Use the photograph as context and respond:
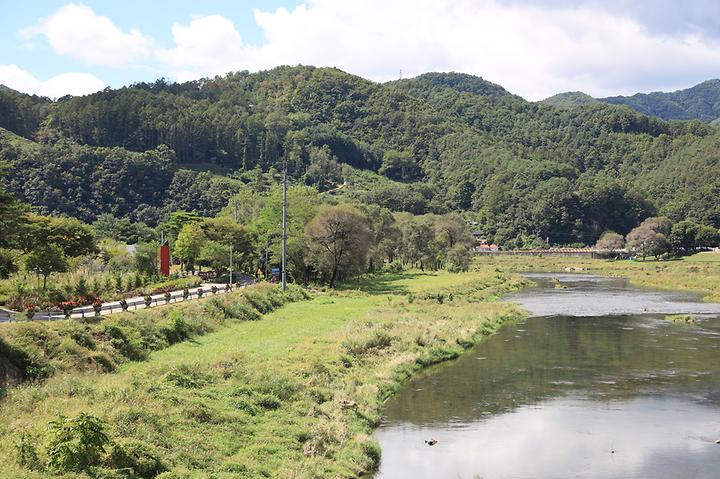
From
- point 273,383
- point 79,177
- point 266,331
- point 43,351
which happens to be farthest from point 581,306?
point 79,177

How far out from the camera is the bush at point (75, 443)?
57.7ft

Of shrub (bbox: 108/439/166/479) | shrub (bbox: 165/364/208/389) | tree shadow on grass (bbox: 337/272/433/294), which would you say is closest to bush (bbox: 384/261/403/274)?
tree shadow on grass (bbox: 337/272/433/294)

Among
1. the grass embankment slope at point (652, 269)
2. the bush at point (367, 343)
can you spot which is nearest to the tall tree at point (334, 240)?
the bush at point (367, 343)

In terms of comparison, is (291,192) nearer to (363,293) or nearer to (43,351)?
(363,293)

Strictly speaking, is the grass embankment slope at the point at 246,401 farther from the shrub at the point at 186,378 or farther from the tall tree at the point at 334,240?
the tall tree at the point at 334,240

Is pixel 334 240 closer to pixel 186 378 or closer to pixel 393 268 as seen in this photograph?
pixel 393 268

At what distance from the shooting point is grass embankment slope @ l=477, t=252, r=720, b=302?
10012 centimetres

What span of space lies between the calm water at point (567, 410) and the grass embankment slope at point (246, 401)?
188 cm

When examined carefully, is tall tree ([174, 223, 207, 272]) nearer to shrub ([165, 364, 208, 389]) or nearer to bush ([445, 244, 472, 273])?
bush ([445, 244, 472, 273])

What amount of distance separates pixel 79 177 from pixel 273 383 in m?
151

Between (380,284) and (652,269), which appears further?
(652,269)

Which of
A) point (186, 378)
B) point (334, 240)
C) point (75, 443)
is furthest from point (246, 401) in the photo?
point (334, 240)

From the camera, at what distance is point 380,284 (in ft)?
294

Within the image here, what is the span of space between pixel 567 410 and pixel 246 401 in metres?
14.3
